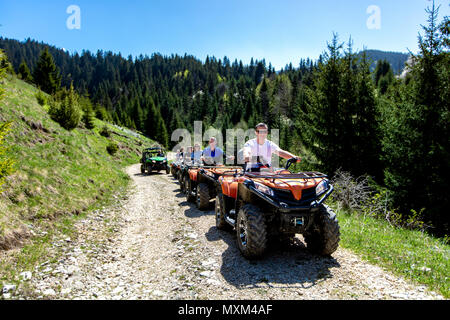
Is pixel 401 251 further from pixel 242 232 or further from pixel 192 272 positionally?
pixel 192 272

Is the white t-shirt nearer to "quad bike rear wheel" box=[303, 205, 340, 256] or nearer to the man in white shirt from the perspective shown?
the man in white shirt

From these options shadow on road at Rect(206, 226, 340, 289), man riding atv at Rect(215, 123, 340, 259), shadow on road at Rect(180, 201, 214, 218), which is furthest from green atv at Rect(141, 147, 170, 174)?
man riding atv at Rect(215, 123, 340, 259)

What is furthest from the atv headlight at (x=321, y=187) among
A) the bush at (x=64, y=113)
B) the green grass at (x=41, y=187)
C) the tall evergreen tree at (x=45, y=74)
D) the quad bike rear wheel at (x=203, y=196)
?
the tall evergreen tree at (x=45, y=74)

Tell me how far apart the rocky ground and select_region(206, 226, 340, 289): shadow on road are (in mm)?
15

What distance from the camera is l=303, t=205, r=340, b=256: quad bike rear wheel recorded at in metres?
4.64

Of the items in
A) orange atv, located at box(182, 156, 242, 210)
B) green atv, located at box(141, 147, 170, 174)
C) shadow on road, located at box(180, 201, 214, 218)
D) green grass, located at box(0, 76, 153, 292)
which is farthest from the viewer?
green atv, located at box(141, 147, 170, 174)

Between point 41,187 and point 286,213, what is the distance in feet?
23.2

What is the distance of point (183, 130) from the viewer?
8069 cm

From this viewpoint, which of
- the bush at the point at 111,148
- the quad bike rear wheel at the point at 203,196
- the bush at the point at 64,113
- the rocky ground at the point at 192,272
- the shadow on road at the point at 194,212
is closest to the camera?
the rocky ground at the point at 192,272

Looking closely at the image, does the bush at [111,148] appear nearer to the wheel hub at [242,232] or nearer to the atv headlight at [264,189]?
the wheel hub at [242,232]

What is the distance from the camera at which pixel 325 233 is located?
467cm

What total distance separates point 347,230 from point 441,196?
6.77m

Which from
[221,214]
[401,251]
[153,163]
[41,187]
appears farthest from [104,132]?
[401,251]

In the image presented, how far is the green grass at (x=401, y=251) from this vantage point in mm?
4129
